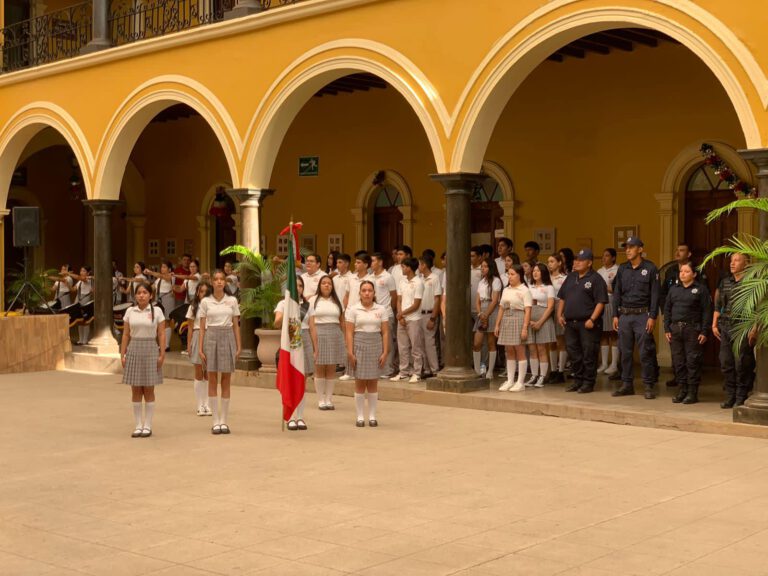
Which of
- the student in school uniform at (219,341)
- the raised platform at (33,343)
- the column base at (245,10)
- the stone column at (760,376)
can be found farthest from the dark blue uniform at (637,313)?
the raised platform at (33,343)

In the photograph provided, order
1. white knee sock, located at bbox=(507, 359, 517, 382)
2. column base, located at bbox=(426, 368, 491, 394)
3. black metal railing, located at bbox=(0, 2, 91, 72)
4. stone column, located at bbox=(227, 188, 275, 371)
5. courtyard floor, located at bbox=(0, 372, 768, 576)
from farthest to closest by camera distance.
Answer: black metal railing, located at bbox=(0, 2, 91, 72) → stone column, located at bbox=(227, 188, 275, 371) → white knee sock, located at bbox=(507, 359, 517, 382) → column base, located at bbox=(426, 368, 491, 394) → courtyard floor, located at bbox=(0, 372, 768, 576)

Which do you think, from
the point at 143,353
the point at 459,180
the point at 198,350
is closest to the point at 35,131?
the point at 459,180

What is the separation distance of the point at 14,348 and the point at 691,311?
11.4 m

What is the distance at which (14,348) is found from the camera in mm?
18469

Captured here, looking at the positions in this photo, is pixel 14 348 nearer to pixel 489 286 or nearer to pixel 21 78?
pixel 21 78

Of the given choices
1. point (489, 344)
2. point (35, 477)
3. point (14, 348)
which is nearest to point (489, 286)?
point (489, 344)

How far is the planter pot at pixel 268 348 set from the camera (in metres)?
15.5

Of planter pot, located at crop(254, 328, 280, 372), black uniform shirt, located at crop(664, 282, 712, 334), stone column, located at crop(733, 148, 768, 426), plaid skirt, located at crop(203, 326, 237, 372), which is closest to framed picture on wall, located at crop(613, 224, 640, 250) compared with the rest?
black uniform shirt, located at crop(664, 282, 712, 334)

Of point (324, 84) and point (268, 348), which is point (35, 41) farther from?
point (268, 348)

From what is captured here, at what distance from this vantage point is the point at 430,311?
14.7 meters

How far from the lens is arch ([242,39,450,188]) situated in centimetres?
1383

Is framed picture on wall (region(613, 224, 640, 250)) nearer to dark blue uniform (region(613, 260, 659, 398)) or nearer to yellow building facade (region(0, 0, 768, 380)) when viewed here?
yellow building facade (region(0, 0, 768, 380))

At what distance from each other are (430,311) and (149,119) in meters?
6.52

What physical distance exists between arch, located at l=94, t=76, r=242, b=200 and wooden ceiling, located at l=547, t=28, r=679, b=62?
501cm
